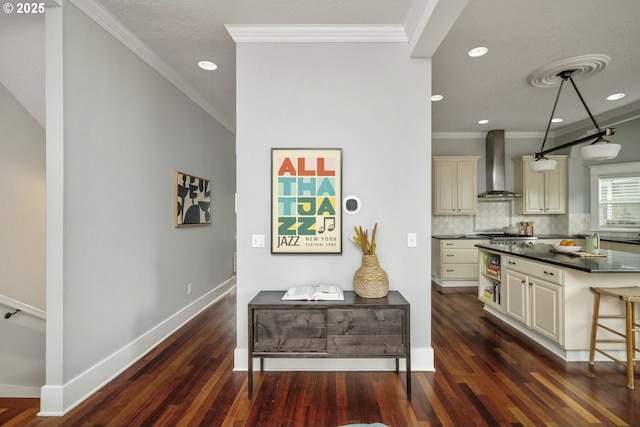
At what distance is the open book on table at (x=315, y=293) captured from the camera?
217 cm

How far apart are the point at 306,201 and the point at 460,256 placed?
3.65m

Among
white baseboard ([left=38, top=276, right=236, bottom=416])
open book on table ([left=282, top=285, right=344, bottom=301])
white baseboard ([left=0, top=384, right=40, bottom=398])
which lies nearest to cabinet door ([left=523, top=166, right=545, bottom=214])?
open book on table ([left=282, top=285, right=344, bottom=301])

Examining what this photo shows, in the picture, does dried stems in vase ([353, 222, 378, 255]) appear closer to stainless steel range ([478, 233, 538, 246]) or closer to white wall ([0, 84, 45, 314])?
white wall ([0, 84, 45, 314])

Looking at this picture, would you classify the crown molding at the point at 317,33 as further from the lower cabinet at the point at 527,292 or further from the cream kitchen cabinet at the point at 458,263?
the cream kitchen cabinet at the point at 458,263

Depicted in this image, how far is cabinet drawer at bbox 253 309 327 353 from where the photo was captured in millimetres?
2109

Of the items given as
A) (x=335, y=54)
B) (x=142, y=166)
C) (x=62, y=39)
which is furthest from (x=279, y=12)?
(x=142, y=166)

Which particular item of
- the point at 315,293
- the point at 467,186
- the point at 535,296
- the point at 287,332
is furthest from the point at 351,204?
the point at 467,186

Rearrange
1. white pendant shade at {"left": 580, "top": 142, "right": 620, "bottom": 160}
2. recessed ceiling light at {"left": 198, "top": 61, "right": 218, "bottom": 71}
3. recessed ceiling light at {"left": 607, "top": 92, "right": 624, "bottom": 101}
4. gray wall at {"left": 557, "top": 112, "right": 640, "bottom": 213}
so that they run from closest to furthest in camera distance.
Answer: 1. white pendant shade at {"left": 580, "top": 142, "right": 620, "bottom": 160}
2. recessed ceiling light at {"left": 198, "top": 61, "right": 218, "bottom": 71}
3. recessed ceiling light at {"left": 607, "top": 92, "right": 624, "bottom": 101}
4. gray wall at {"left": 557, "top": 112, "right": 640, "bottom": 213}

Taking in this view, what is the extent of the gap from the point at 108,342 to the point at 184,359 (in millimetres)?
630

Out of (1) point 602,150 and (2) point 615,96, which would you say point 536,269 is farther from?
(2) point 615,96

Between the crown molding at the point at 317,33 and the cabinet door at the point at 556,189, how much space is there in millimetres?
4602

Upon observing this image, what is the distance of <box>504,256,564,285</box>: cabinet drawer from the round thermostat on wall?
1.88m

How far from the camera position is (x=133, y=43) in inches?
102

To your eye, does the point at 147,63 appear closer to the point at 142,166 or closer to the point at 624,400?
the point at 142,166
